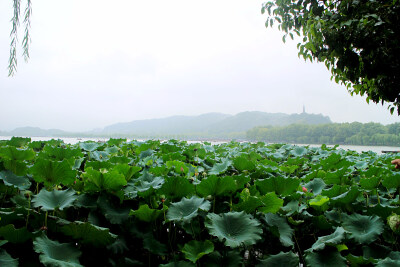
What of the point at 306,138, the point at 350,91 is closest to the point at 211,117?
the point at 306,138

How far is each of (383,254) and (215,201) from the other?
0.51 m

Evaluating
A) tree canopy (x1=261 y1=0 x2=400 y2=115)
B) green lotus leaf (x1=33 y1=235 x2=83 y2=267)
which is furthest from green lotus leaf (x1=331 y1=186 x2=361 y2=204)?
tree canopy (x1=261 y1=0 x2=400 y2=115)

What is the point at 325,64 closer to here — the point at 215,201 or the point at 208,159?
the point at 208,159

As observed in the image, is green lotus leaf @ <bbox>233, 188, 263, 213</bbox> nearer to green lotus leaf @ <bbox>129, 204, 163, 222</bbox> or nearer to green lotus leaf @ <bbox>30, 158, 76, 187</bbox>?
green lotus leaf @ <bbox>129, 204, 163, 222</bbox>

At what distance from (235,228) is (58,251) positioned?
45cm

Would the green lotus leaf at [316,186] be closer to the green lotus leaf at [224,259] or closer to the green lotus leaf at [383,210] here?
the green lotus leaf at [383,210]

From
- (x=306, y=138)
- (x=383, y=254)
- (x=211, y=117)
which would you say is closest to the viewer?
(x=383, y=254)

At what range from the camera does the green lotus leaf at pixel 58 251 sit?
0.57 metres

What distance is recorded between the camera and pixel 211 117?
72375 millimetres

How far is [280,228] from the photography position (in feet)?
2.54

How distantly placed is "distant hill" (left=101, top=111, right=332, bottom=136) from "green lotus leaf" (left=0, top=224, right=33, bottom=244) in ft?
50.5

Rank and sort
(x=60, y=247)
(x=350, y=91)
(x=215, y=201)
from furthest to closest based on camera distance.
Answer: (x=350, y=91) < (x=215, y=201) < (x=60, y=247)

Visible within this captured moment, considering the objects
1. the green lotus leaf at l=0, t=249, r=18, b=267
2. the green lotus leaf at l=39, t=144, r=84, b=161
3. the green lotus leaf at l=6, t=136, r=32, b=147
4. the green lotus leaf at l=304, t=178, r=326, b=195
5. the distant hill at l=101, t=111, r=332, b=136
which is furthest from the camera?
the distant hill at l=101, t=111, r=332, b=136

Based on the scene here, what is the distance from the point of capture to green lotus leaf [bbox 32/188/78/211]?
2.26 feet
